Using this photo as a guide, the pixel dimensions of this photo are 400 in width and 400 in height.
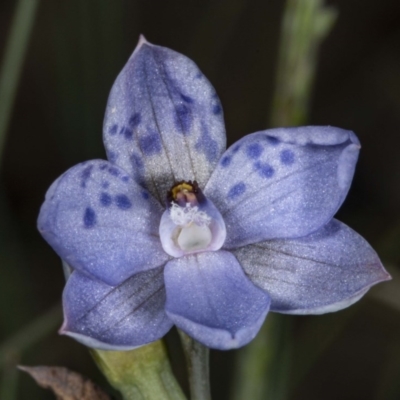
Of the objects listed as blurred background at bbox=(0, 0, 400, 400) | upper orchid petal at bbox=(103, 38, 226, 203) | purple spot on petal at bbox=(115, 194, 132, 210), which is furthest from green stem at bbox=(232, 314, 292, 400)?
blurred background at bbox=(0, 0, 400, 400)

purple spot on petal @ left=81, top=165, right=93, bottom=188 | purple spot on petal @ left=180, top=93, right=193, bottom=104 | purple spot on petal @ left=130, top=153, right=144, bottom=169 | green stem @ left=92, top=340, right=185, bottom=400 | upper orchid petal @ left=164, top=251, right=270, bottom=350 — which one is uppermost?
purple spot on petal @ left=180, top=93, right=193, bottom=104

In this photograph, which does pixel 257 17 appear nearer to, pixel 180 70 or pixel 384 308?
pixel 384 308

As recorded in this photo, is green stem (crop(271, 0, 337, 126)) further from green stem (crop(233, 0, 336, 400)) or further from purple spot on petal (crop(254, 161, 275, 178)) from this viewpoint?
purple spot on petal (crop(254, 161, 275, 178))

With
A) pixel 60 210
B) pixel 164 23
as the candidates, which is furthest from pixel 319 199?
pixel 164 23

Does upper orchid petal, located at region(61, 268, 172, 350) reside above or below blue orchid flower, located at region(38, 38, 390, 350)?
below

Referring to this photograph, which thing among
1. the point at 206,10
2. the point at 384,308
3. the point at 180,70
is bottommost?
the point at 384,308

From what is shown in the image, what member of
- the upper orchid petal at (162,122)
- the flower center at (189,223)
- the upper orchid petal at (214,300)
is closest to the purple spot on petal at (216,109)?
the upper orchid petal at (162,122)

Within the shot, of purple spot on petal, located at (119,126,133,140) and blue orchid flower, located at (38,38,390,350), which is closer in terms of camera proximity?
blue orchid flower, located at (38,38,390,350)
